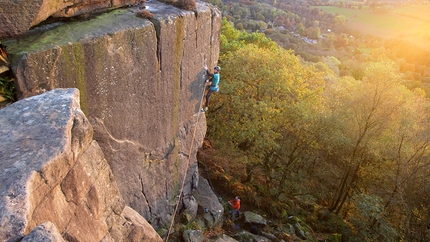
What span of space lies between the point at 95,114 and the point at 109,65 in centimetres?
124

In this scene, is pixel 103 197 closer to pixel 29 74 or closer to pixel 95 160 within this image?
pixel 95 160

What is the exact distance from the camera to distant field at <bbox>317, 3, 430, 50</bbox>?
81794 millimetres

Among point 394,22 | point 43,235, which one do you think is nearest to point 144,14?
point 43,235

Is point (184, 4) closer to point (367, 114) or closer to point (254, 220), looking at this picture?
point (254, 220)

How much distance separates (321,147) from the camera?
52.9 ft

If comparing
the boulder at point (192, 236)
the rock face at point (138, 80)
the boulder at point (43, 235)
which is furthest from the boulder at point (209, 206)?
the boulder at point (43, 235)

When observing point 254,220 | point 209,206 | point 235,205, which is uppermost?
point 209,206

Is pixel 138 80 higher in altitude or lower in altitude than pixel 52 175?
lower

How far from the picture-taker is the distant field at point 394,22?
81.8m

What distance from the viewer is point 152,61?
8.74 m

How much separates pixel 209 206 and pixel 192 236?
240 centimetres

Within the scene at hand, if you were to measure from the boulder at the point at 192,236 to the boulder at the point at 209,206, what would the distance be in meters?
1.60

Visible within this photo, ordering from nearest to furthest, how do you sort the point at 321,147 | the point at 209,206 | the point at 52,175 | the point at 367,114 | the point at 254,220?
1. the point at 52,175
2. the point at 209,206
3. the point at 254,220
4. the point at 367,114
5. the point at 321,147

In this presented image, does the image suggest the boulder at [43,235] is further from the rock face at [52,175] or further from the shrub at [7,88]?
the shrub at [7,88]
